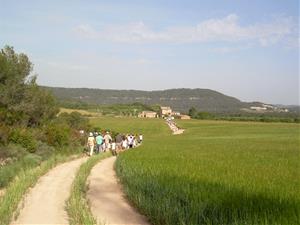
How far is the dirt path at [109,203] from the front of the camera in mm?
12188

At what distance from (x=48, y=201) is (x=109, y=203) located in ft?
5.65

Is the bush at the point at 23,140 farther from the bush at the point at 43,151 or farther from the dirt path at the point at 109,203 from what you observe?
the dirt path at the point at 109,203

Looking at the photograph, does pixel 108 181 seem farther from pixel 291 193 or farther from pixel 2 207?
pixel 291 193

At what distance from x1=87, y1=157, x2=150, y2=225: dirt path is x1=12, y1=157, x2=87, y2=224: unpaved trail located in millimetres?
808

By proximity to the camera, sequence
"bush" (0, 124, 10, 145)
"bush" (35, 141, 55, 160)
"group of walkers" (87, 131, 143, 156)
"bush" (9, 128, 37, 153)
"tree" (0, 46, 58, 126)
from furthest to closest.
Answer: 1. "tree" (0, 46, 58, 126)
2. "group of walkers" (87, 131, 143, 156)
3. "bush" (9, 128, 37, 153)
4. "bush" (35, 141, 55, 160)
5. "bush" (0, 124, 10, 145)

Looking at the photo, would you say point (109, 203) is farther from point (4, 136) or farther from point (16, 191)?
point (4, 136)

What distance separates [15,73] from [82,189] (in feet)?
92.5

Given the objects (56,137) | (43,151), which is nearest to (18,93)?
(56,137)

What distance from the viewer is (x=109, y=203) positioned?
1441 cm

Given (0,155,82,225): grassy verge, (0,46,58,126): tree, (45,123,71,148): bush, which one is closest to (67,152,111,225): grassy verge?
(0,155,82,225): grassy verge

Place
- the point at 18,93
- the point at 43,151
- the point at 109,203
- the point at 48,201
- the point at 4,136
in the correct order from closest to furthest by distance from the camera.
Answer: the point at 48,201
the point at 109,203
the point at 4,136
the point at 43,151
the point at 18,93

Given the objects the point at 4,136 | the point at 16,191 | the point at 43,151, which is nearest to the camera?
the point at 16,191

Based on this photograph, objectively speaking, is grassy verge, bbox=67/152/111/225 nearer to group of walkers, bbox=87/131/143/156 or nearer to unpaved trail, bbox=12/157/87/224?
→ unpaved trail, bbox=12/157/87/224

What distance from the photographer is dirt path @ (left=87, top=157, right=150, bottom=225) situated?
12.2 metres
